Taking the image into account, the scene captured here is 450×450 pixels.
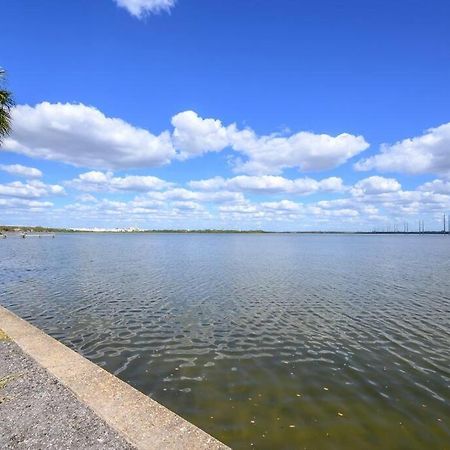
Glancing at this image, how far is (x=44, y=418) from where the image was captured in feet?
25.3

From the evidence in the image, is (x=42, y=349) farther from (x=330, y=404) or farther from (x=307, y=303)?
(x=307, y=303)

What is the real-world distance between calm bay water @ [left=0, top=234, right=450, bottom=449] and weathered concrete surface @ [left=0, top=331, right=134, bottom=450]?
3.07 metres

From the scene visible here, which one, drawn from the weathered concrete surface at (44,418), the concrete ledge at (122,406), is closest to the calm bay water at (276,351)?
the concrete ledge at (122,406)

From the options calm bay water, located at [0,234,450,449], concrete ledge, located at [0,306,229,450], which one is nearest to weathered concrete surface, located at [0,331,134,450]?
concrete ledge, located at [0,306,229,450]

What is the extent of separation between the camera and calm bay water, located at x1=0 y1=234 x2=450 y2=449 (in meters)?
9.77

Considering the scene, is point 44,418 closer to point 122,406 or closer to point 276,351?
point 122,406

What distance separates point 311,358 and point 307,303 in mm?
10639

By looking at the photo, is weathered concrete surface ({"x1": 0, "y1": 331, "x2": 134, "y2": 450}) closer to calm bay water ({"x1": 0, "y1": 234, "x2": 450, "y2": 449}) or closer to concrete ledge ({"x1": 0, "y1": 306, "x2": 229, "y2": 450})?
concrete ledge ({"x1": 0, "y1": 306, "x2": 229, "y2": 450})

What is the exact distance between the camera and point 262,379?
41.4ft

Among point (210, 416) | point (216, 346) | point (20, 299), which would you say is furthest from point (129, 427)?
point (20, 299)

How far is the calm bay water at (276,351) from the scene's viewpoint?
32.0ft

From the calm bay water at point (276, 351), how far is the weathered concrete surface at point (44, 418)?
3070mm

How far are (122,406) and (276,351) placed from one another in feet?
27.5

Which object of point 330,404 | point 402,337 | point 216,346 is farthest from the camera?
point 402,337
